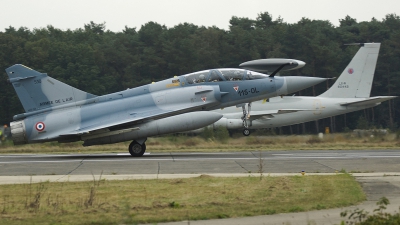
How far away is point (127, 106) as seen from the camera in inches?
897

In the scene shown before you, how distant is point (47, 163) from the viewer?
800 inches

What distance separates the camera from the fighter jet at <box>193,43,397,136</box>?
1356 inches

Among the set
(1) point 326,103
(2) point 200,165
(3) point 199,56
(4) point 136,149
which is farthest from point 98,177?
(3) point 199,56

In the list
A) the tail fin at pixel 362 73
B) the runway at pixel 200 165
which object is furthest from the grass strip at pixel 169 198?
the tail fin at pixel 362 73

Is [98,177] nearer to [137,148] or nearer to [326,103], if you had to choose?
[137,148]

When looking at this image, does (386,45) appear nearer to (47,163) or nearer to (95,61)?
(95,61)

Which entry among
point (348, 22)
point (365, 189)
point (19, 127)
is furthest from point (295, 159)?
point (348, 22)

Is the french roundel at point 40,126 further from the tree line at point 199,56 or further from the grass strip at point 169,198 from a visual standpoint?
the tree line at point 199,56

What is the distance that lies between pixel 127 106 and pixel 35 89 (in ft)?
11.7

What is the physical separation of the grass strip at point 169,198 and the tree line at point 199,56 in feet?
115

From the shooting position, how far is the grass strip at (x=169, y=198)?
415 inches

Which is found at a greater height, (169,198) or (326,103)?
(169,198)

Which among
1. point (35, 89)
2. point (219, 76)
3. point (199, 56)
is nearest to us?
point (35, 89)

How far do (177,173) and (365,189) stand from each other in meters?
5.69
